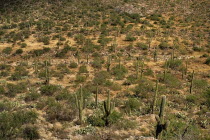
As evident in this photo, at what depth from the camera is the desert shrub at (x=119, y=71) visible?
1616 centimetres

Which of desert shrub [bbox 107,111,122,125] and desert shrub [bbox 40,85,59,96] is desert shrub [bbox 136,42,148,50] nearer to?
desert shrub [bbox 40,85,59,96]

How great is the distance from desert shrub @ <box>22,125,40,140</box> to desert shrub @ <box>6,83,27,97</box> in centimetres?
473

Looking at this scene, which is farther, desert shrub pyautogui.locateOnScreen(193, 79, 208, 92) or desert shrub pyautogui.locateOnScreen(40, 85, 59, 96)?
desert shrub pyautogui.locateOnScreen(193, 79, 208, 92)

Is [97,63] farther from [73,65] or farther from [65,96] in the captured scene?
[65,96]

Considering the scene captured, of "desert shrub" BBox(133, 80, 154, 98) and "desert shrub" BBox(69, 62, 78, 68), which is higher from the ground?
"desert shrub" BBox(69, 62, 78, 68)

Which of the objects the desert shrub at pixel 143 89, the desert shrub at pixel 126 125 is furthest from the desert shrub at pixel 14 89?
the desert shrub at pixel 143 89

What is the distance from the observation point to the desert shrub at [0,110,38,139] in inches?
339

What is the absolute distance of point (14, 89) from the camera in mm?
13469

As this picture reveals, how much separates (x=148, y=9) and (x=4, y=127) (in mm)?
34015

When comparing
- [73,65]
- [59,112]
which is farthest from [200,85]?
[73,65]

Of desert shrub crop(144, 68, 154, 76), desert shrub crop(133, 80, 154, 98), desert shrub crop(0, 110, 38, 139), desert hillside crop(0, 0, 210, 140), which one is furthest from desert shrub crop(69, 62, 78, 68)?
desert shrub crop(0, 110, 38, 139)

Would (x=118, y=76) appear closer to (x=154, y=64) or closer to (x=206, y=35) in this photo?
(x=154, y=64)

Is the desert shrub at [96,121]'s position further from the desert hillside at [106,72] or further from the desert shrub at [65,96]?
the desert shrub at [65,96]

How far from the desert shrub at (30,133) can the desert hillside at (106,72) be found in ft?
0.15
